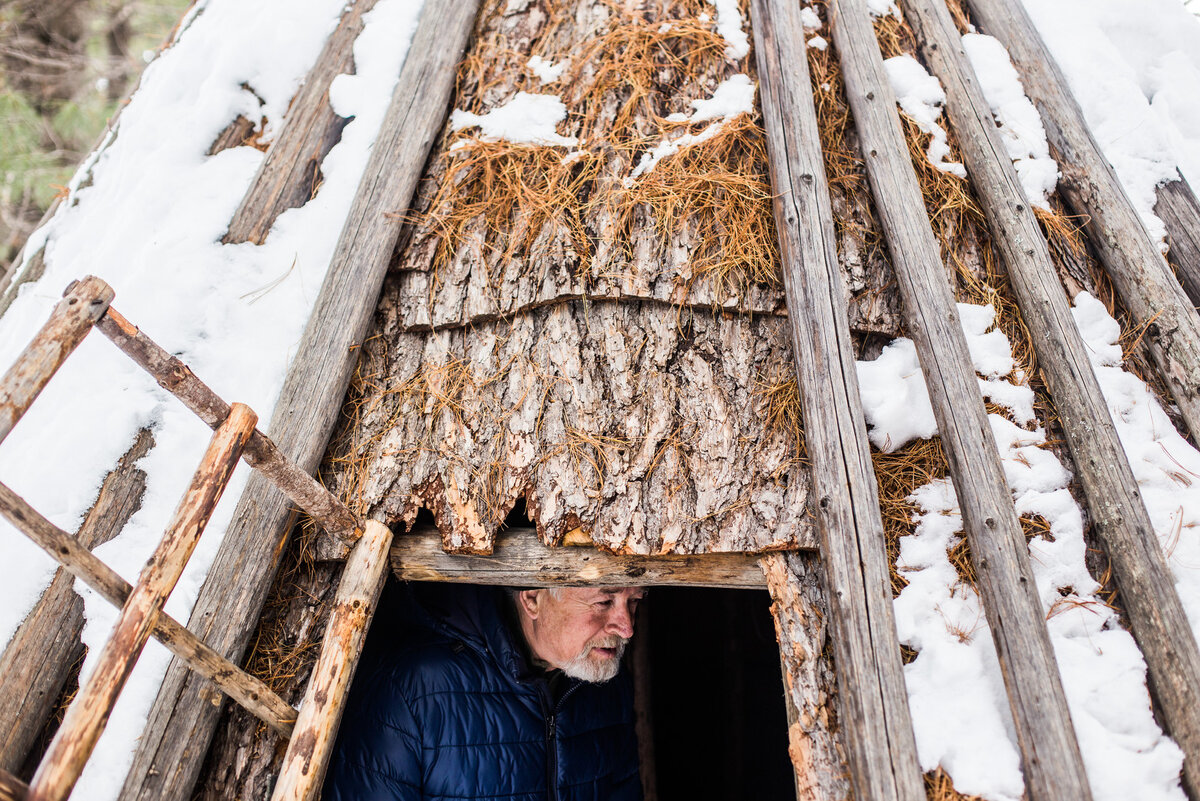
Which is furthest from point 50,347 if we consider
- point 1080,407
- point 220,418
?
point 1080,407

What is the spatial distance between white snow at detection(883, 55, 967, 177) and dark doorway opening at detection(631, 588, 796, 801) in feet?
8.75

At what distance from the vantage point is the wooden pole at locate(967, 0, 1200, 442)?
2.29m

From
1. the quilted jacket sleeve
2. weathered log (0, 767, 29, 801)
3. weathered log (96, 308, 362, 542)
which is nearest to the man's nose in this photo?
the quilted jacket sleeve

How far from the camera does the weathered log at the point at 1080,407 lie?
183 centimetres

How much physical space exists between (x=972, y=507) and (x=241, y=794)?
2201mm

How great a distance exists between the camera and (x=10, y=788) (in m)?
1.31

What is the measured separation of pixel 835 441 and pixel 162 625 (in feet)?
5.90

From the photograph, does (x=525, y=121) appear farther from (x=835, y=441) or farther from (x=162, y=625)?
(x=162, y=625)

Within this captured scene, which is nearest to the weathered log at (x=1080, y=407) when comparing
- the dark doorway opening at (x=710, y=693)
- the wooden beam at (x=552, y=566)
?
the wooden beam at (x=552, y=566)

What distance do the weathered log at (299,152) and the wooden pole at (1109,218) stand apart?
273 cm

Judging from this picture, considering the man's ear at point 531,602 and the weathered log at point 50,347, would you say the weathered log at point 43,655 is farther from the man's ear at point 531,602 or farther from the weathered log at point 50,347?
the man's ear at point 531,602

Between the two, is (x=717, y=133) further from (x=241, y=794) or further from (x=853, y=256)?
(x=241, y=794)

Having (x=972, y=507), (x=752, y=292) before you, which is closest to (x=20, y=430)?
(x=752, y=292)

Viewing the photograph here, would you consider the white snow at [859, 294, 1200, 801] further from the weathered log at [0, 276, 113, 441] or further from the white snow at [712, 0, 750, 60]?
the weathered log at [0, 276, 113, 441]
